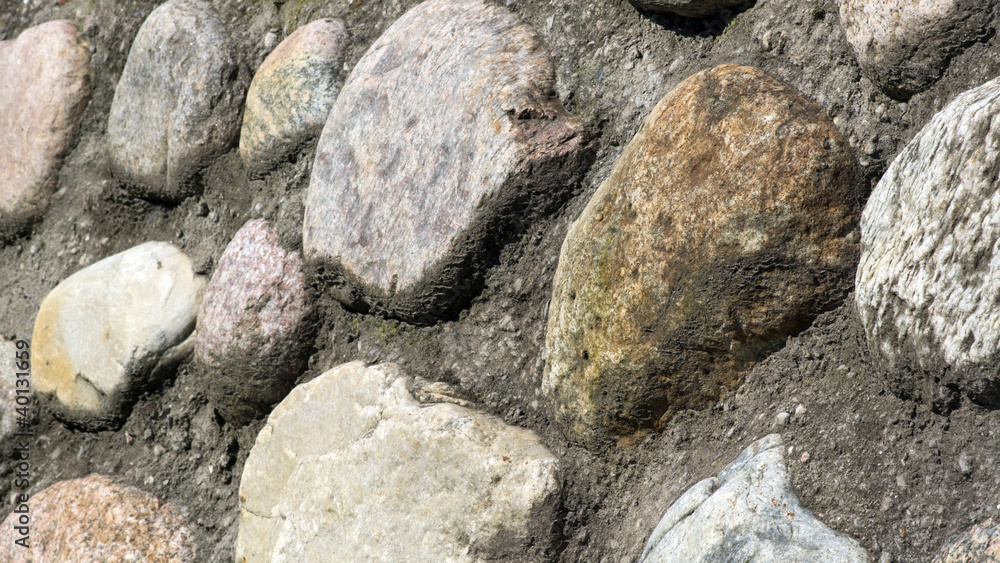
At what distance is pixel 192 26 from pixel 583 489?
142cm

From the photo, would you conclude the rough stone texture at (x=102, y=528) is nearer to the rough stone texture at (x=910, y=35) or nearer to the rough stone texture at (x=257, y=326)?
the rough stone texture at (x=257, y=326)

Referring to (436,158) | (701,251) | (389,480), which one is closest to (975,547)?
(701,251)

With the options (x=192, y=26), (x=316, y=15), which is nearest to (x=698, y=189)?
(x=316, y=15)

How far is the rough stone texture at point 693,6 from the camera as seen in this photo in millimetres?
1090

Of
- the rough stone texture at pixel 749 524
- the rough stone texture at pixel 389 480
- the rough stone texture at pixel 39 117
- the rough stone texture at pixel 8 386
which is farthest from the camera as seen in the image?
the rough stone texture at pixel 39 117

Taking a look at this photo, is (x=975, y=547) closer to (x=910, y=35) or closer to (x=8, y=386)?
(x=910, y=35)

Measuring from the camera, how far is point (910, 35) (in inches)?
33.4

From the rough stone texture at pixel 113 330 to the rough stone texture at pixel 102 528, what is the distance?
0.57ft

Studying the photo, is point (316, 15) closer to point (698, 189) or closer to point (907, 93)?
point (698, 189)

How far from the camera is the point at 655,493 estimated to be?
1001mm

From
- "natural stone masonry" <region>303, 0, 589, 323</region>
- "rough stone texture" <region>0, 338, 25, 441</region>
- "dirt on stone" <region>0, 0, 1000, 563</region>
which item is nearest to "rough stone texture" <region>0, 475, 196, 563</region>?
"dirt on stone" <region>0, 0, 1000, 563</region>

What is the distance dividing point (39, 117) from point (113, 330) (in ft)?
2.59

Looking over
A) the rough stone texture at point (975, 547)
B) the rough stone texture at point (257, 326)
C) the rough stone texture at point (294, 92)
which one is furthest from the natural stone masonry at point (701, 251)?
the rough stone texture at point (294, 92)

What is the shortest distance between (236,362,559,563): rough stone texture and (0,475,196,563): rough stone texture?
0.74ft
